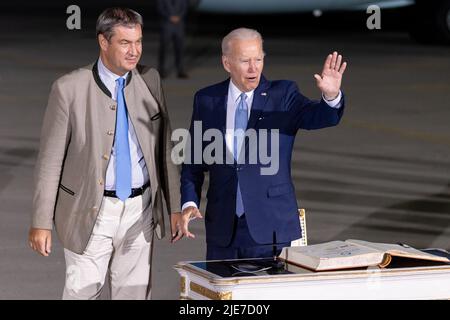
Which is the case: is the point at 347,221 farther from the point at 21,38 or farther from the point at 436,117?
the point at 21,38

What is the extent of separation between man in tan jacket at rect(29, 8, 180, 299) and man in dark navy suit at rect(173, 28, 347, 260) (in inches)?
9.0

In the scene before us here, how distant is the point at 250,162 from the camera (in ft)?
18.1

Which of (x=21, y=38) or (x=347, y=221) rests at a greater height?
(x=21, y=38)

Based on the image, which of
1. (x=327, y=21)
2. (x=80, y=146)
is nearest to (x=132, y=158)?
(x=80, y=146)

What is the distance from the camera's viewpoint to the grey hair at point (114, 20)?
538 cm

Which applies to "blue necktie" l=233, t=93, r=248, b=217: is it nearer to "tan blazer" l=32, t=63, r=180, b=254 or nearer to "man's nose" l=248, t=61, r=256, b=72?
"man's nose" l=248, t=61, r=256, b=72

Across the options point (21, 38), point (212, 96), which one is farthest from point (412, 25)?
point (212, 96)

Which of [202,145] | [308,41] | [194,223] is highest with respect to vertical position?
[308,41]

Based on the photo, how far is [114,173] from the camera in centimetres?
550

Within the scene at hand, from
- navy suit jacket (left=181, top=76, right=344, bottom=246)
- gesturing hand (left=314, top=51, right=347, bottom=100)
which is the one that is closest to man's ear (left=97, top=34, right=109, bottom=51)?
navy suit jacket (left=181, top=76, right=344, bottom=246)

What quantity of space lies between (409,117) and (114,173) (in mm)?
10162

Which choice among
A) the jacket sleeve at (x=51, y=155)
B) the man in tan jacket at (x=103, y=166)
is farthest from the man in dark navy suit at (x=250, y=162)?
the jacket sleeve at (x=51, y=155)

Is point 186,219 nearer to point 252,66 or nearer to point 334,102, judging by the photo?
point 252,66

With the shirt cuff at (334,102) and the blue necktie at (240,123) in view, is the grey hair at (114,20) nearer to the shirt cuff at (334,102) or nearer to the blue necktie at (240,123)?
the blue necktie at (240,123)
